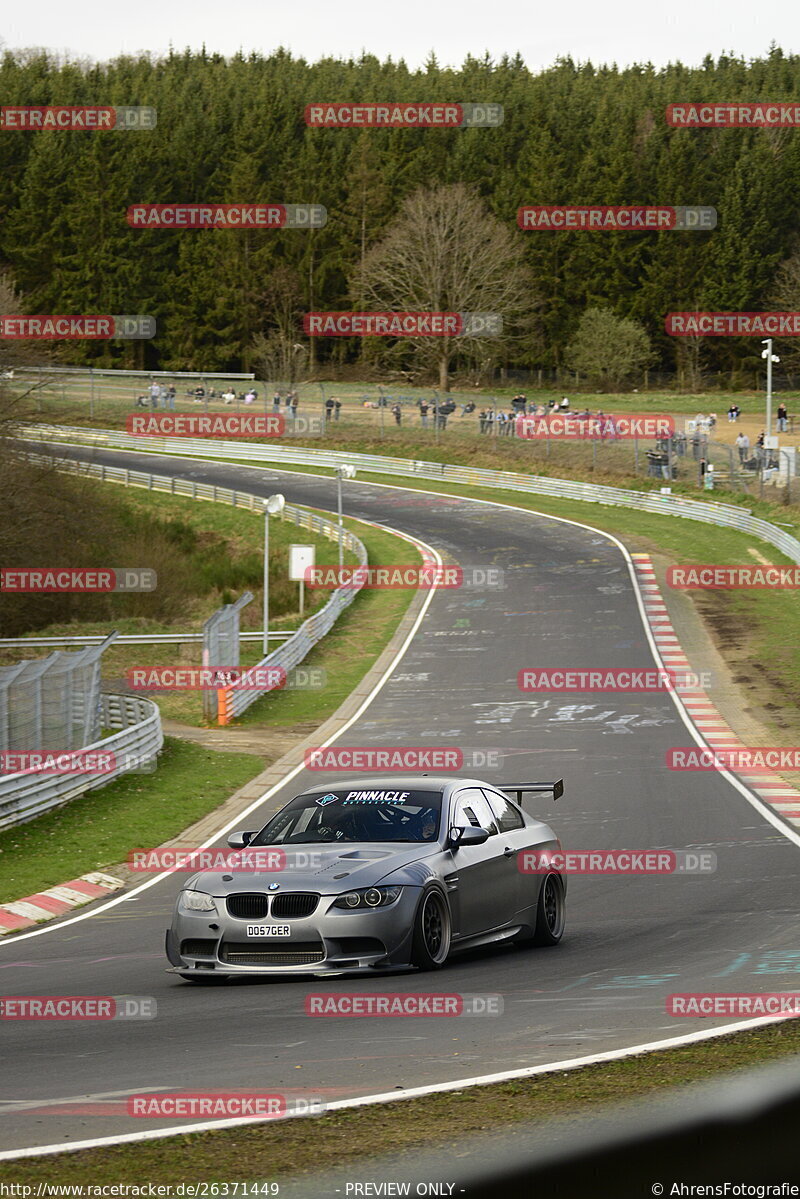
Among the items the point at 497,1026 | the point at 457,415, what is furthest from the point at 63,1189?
the point at 457,415

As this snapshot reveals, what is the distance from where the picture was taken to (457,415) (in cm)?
8300

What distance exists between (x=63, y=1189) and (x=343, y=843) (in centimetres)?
542

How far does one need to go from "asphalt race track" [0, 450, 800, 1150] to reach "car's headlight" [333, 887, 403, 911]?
519 mm

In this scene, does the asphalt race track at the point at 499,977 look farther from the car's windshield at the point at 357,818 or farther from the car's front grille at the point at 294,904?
the car's windshield at the point at 357,818

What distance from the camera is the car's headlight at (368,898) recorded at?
33.8 feet
